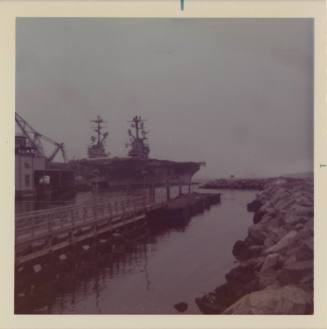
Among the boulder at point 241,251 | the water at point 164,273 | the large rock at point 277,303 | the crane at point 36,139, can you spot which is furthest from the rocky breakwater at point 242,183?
the crane at point 36,139

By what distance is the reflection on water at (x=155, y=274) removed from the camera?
1647 millimetres

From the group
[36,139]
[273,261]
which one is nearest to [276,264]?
[273,261]

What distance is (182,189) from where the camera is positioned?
5.65ft

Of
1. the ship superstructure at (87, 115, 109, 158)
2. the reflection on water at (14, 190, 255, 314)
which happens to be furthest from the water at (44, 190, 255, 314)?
the ship superstructure at (87, 115, 109, 158)

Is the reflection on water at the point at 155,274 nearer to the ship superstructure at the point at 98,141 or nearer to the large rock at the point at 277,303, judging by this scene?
the large rock at the point at 277,303

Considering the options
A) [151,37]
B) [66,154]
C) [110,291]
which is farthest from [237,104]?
[110,291]

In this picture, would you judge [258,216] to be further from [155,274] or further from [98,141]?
[98,141]

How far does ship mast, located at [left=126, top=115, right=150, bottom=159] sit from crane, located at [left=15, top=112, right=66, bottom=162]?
172mm

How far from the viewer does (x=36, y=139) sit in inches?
64.2

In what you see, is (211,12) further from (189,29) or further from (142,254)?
(142,254)

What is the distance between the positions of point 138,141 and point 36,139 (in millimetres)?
251

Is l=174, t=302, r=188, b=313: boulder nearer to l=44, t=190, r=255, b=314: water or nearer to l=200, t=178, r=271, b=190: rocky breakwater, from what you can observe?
l=44, t=190, r=255, b=314: water

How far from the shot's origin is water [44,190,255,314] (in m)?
1.65

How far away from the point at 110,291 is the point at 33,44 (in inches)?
25.4
